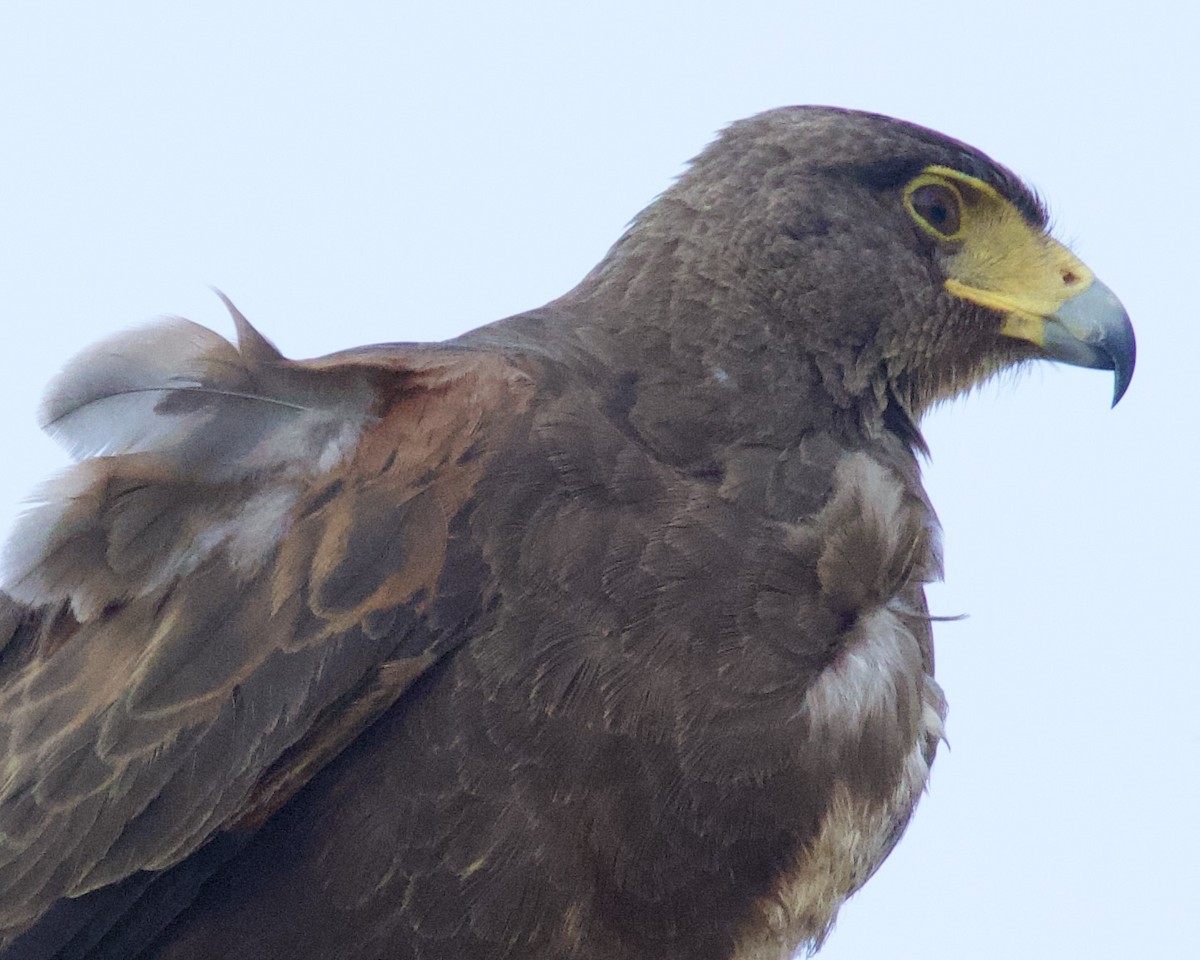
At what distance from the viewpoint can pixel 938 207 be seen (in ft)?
12.1

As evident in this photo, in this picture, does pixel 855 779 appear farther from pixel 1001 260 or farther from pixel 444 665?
pixel 1001 260

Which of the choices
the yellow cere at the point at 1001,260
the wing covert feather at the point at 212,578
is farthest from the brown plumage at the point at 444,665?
the yellow cere at the point at 1001,260

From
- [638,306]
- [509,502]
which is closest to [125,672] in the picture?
[509,502]

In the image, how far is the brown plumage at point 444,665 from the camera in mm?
2912

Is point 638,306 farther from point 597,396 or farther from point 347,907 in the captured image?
point 347,907

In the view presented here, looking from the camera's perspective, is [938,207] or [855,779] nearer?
[855,779]

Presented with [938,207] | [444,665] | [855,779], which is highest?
[938,207]

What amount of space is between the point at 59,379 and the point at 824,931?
1.75 m

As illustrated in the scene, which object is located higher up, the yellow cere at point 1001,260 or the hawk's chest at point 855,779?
the yellow cere at point 1001,260

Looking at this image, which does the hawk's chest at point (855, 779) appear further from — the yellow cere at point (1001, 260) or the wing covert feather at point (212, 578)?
the yellow cere at point (1001, 260)

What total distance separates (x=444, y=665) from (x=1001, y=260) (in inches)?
62.4

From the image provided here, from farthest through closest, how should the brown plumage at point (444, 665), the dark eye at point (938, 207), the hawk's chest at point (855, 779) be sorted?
1. the dark eye at point (938, 207)
2. the hawk's chest at point (855, 779)
3. the brown plumage at point (444, 665)

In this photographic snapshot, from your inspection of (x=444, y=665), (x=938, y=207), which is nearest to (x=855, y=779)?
(x=444, y=665)

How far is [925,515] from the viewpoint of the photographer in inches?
136
